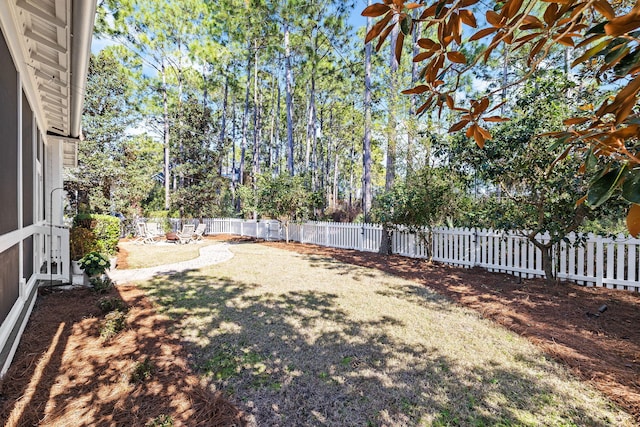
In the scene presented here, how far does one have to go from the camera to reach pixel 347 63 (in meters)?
17.8

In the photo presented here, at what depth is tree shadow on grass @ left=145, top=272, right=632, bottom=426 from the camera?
7.18ft

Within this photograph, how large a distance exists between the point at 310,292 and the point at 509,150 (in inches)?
171

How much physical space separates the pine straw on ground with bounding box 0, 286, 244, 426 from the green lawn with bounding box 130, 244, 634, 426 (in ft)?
0.71

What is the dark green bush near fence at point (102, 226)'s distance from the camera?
682 centimetres

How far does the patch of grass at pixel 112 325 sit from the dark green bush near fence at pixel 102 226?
3475 mm

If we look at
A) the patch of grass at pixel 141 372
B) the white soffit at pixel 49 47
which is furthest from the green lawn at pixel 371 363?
the white soffit at pixel 49 47

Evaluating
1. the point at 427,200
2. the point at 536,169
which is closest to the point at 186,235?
the point at 427,200

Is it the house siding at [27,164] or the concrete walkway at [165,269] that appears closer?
the house siding at [27,164]

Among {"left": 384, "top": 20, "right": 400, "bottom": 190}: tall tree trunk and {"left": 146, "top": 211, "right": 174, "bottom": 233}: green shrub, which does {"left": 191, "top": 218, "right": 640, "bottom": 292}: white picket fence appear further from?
{"left": 146, "top": 211, "right": 174, "bottom": 233}: green shrub

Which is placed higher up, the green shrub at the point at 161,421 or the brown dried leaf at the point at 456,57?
the brown dried leaf at the point at 456,57

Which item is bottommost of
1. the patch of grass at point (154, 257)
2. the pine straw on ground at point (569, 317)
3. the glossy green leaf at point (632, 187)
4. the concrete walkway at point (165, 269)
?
the pine straw on ground at point (569, 317)

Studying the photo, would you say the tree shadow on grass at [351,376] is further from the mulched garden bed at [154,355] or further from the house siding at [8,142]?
the house siding at [8,142]

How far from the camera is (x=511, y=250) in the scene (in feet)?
20.8

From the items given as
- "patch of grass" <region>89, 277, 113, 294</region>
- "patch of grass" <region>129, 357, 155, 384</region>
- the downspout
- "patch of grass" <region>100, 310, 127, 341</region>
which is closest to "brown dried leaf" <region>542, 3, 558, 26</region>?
the downspout
